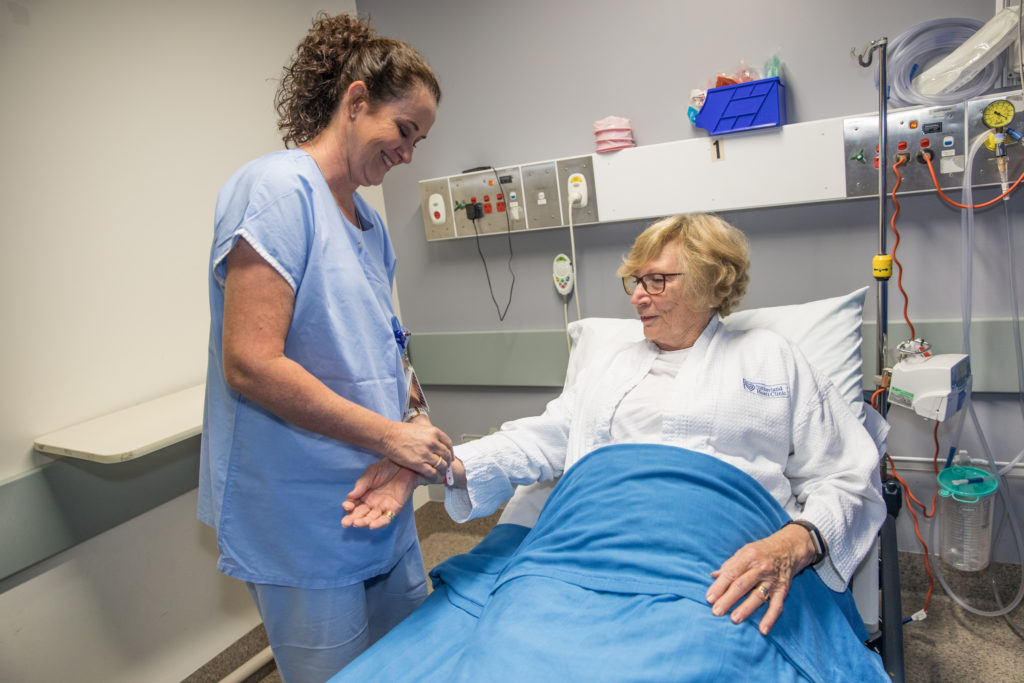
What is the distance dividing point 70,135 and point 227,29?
0.68 metres

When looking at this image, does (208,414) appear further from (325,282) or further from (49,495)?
(49,495)

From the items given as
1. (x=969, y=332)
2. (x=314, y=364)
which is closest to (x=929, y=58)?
(x=969, y=332)

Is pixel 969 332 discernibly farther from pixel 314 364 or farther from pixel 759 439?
pixel 314 364

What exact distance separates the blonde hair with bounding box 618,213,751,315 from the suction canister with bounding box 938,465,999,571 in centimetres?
89

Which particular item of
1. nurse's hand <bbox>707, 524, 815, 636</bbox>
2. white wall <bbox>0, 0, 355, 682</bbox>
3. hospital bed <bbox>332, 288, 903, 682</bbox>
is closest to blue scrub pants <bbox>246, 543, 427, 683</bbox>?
hospital bed <bbox>332, 288, 903, 682</bbox>

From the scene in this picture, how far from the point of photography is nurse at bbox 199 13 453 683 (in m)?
1.06

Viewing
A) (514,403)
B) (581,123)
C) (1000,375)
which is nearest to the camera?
(1000,375)

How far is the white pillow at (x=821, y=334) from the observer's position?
167 centimetres

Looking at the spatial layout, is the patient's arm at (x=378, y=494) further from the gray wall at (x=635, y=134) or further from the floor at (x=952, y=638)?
the gray wall at (x=635, y=134)

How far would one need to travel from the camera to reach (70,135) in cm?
170

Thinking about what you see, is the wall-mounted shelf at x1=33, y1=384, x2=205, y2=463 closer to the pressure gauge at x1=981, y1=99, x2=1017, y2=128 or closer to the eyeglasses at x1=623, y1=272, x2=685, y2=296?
the eyeglasses at x1=623, y1=272, x2=685, y2=296

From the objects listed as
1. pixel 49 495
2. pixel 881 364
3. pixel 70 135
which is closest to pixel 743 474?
pixel 881 364

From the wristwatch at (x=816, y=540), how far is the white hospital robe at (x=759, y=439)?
1 cm

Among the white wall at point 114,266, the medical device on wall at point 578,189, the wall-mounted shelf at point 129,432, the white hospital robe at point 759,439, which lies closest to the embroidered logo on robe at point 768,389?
the white hospital robe at point 759,439
